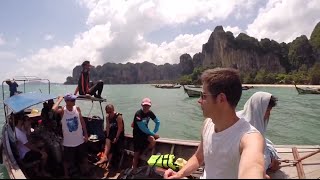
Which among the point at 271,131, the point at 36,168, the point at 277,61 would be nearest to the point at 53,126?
the point at 36,168

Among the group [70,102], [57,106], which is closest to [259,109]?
[70,102]

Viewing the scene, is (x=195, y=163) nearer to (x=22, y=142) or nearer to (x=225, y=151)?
(x=225, y=151)

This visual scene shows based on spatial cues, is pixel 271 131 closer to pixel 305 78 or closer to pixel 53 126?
pixel 53 126

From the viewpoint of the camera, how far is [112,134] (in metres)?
7.39

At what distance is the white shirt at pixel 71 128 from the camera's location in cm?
621

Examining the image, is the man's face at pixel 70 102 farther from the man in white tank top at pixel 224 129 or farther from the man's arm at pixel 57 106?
the man in white tank top at pixel 224 129

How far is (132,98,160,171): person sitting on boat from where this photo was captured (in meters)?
6.80

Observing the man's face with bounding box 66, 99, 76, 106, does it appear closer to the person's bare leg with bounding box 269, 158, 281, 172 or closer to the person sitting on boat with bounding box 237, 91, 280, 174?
the person sitting on boat with bounding box 237, 91, 280, 174

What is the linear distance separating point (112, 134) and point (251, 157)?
5824 millimetres

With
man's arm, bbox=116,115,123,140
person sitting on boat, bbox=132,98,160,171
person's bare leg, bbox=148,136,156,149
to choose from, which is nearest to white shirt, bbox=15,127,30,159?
man's arm, bbox=116,115,123,140

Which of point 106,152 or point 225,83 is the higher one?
point 225,83

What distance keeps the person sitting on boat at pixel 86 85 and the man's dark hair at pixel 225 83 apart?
6753 millimetres

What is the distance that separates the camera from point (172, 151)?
22.8 feet

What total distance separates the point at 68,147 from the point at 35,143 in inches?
25.1
